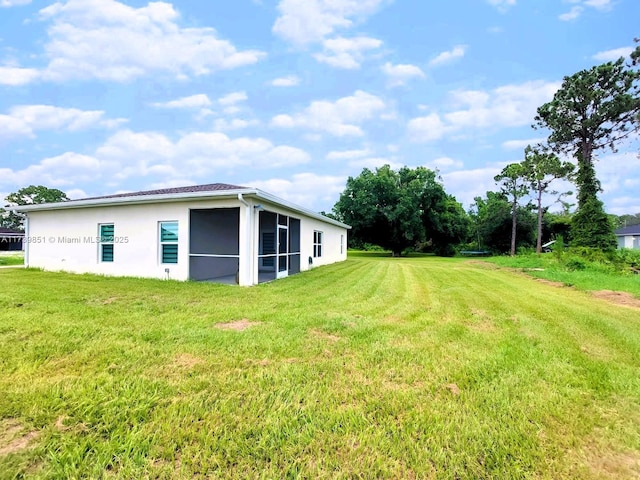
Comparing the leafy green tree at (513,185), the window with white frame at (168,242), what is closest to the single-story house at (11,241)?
the window with white frame at (168,242)

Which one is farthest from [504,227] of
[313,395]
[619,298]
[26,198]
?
[26,198]

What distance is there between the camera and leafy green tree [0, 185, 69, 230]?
147ft

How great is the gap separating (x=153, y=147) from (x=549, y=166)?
2812cm

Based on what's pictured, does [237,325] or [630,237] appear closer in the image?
[237,325]

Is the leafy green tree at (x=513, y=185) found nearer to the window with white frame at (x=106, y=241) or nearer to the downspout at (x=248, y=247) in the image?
the downspout at (x=248, y=247)

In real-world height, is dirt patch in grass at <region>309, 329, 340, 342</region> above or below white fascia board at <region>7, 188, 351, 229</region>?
below

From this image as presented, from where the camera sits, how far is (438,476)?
5.23ft

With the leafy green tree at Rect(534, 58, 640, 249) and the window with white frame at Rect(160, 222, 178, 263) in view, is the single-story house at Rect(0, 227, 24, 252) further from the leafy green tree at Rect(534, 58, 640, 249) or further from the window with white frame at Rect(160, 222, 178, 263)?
the leafy green tree at Rect(534, 58, 640, 249)

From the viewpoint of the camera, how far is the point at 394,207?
83.7 ft

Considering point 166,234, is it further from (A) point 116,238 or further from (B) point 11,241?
(B) point 11,241

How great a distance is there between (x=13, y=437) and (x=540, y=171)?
30551 mm

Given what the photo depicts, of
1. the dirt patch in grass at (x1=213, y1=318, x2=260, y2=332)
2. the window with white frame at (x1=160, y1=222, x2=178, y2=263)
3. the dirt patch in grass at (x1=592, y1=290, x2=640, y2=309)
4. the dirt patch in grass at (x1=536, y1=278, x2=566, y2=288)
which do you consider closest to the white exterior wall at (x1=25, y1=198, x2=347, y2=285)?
the window with white frame at (x1=160, y1=222, x2=178, y2=263)

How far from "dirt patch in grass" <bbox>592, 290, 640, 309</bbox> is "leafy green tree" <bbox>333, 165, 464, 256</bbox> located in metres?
17.3

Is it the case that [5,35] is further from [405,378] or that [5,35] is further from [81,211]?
[405,378]
